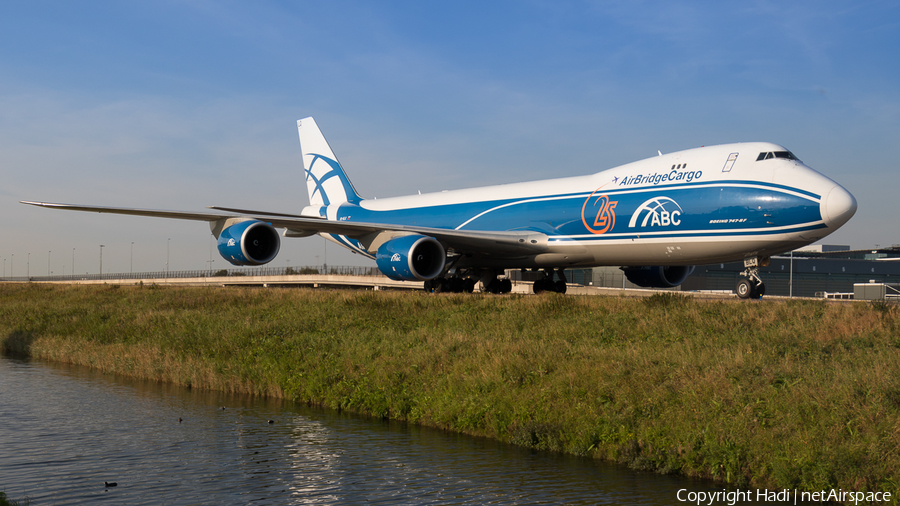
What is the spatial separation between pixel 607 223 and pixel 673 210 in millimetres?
2376

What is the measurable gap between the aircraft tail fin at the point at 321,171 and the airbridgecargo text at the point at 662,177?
57.3 feet

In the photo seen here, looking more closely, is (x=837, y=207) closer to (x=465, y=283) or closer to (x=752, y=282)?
(x=752, y=282)

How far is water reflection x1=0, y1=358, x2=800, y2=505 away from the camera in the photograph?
30.8 ft

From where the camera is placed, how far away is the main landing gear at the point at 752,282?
20.4 m

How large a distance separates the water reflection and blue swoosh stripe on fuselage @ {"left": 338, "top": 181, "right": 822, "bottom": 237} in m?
11.1

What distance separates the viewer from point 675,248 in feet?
70.2

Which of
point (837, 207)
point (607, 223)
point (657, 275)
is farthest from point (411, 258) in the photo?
point (837, 207)

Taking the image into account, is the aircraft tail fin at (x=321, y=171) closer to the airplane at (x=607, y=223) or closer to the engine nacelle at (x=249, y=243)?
the airplane at (x=607, y=223)

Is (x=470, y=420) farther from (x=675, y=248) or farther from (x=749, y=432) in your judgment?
(x=675, y=248)

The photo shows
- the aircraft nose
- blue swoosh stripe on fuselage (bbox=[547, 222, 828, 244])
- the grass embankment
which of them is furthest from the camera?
blue swoosh stripe on fuselage (bbox=[547, 222, 828, 244])

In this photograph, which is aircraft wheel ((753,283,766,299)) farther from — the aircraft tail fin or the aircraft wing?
the aircraft tail fin

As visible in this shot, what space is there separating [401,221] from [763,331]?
774 inches

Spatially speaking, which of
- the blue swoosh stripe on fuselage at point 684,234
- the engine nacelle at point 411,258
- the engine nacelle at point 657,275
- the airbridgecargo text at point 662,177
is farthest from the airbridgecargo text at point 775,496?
the engine nacelle at point 657,275

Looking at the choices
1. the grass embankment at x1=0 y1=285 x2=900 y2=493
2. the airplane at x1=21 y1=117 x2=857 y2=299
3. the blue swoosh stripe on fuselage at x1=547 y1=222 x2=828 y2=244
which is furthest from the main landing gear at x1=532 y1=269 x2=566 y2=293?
the grass embankment at x1=0 y1=285 x2=900 y2=493
